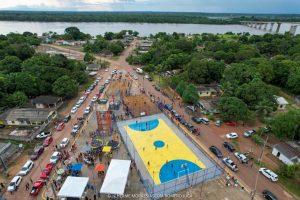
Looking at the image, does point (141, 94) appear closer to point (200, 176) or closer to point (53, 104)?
point (53, 104)

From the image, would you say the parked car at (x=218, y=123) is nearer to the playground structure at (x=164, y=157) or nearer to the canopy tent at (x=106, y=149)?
the playground structure at (x=164, y=157)

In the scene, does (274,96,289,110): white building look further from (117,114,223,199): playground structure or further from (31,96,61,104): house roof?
(31,96,61,104): house roof

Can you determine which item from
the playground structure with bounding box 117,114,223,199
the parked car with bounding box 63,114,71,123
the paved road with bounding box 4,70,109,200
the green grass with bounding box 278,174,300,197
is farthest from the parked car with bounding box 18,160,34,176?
the green grass with bounding box 278,174,300,197

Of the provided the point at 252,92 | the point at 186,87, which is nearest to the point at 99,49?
the point at 186,87

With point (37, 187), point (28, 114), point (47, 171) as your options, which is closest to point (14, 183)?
point (37, 187)

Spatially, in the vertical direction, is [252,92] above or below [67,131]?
above

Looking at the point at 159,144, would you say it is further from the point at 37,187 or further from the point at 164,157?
the point at 37,187
